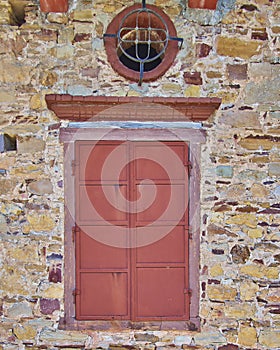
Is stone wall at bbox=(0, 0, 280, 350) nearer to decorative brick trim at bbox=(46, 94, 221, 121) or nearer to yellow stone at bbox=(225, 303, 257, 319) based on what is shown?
yellow stone at bbox=(225, 303, 257, 319)

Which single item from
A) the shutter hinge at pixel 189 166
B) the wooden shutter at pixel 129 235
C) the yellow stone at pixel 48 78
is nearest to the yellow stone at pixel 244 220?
the wooden shutter at pixel 129 235

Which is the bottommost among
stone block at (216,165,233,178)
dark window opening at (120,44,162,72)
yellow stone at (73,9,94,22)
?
stone block at (216,165,233,178)

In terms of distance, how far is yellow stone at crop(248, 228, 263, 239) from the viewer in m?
Answer: 3.94

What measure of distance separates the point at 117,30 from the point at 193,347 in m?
3.29

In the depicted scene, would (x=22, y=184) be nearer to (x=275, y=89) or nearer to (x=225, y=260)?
(x=225, y=260)

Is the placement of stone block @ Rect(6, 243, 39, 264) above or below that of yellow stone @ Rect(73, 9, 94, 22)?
below

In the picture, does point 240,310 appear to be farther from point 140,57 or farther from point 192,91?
point 140,57

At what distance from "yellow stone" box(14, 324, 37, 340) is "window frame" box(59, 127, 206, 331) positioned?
0.94 ft

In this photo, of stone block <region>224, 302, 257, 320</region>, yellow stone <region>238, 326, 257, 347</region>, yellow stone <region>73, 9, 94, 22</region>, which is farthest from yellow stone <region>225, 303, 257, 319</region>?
yellow stone <region>73, 9, 94, 22</region>

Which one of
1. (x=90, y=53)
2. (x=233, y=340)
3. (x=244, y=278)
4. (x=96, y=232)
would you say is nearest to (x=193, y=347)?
(x=233, y=340)

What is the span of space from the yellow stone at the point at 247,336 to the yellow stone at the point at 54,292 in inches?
73.7

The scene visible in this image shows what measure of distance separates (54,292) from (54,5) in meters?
2.88

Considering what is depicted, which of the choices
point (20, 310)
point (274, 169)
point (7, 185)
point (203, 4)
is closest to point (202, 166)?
point (274, 169)

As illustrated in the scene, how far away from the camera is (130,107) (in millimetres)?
3820
